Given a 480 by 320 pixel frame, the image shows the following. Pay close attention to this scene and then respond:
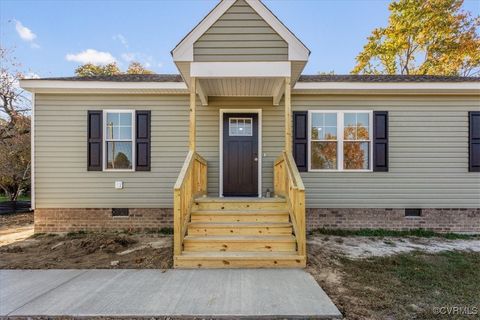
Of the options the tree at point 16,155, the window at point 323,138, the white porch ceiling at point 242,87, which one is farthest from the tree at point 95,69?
the window at point 323,138

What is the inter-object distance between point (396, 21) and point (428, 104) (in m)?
11.5

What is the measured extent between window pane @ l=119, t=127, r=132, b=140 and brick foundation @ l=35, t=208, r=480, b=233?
175cm

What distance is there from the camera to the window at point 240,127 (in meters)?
6.41

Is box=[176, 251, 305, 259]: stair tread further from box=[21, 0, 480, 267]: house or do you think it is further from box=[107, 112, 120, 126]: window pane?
box=[107, 112, 120, 126]: window pane

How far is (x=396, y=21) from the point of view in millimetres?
14602

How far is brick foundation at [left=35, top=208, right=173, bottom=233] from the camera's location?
6.07 meters

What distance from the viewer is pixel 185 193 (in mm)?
4297

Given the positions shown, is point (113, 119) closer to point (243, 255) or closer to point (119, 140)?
point (119, 140)

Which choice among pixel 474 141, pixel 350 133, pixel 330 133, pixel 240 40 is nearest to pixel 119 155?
pixel 240 40

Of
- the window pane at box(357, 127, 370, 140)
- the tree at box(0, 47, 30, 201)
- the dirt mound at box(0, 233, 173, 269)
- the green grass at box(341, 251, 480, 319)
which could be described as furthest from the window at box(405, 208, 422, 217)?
the tree at box(0, 47, 30, 201)

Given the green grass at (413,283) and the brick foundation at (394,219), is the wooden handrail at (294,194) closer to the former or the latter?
the green grass at (413,283)

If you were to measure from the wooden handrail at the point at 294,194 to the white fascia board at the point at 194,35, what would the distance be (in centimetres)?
248

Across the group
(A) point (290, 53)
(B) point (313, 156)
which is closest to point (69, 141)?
(A) point (290, 53)

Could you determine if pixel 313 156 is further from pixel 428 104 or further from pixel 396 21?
pixel 396 21
